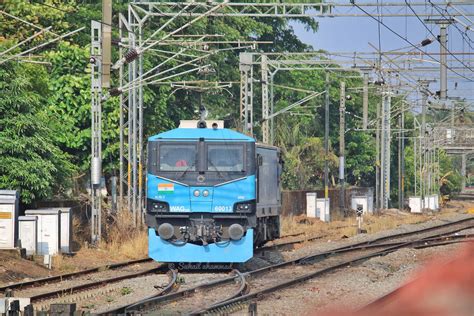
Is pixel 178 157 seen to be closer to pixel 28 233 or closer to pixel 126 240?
pixel 28 233

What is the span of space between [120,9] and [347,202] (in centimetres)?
1788

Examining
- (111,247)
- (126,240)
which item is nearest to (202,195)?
(111,247)

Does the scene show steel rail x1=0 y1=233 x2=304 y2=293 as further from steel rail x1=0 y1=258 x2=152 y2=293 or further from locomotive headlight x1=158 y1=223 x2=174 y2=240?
locomotive headlight x1=158 y1=223 x2=174 y2=240

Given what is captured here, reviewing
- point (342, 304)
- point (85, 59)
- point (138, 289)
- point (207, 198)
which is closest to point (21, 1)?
point (85, 59)

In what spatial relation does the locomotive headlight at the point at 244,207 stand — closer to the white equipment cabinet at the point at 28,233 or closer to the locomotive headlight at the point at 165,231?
the locomotive headlight at the point at 165,231

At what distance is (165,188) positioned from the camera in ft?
64.9

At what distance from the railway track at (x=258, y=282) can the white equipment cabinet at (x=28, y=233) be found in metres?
5.36

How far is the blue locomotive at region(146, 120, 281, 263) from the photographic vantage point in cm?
1948

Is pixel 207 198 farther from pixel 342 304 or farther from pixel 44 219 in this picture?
pixel 342 304

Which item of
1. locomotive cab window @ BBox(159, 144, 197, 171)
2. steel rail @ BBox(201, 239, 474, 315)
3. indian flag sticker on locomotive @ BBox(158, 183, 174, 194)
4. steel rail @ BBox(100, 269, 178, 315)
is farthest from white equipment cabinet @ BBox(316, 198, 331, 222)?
steel rail @ BBox(100, 269, 178, 315)

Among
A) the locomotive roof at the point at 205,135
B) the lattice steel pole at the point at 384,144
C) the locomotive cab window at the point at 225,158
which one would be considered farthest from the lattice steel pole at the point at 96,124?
the lattice steel pole at the point at 384,144

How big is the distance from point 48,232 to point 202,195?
493 cm

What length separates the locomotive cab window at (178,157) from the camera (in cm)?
1998

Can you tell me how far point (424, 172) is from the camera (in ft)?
233
